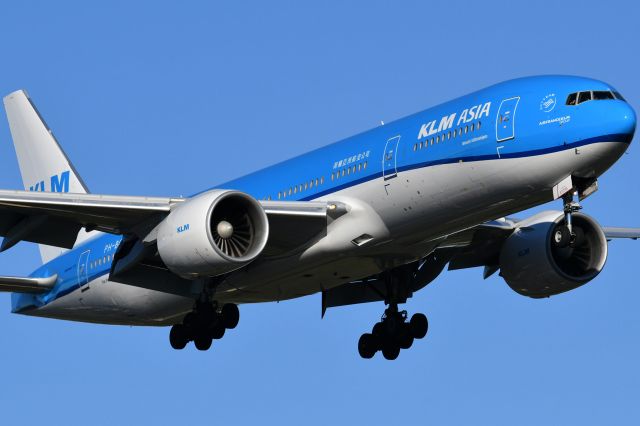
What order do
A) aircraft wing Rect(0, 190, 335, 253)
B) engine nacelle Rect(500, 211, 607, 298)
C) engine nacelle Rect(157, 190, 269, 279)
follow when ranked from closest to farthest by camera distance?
engine nacelle Rect(157, 190, 269, 279), aircraft wing Rect(0, 190, 335, 253), engine nacelle Rect(500, 211, 607, 298)

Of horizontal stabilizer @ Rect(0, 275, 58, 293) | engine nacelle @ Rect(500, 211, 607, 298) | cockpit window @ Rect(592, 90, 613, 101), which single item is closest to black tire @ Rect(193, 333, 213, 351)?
horizontal stabilizer @ Rect(0, 275, 58, 293)

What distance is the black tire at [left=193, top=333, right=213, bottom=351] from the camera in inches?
1469

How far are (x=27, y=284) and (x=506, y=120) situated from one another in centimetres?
1562

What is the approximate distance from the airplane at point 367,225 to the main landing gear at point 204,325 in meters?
0.05

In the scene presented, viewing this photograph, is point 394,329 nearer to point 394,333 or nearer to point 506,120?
point 394,333

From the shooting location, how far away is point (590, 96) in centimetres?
3097

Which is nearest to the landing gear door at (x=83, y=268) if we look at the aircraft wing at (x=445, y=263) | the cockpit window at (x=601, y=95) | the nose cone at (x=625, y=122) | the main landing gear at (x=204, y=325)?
the main landing gear at (x=204, y=325)

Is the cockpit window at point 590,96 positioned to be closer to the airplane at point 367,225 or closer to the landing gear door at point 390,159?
the airplane at point 367,225

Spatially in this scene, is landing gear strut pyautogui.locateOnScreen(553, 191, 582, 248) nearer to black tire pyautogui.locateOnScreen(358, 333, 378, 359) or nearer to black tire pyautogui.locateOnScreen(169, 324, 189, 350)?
black tire pyautogui.locateOnScreen(358, 333, 378, 359)

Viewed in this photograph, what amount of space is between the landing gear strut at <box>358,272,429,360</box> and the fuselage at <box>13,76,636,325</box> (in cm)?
304

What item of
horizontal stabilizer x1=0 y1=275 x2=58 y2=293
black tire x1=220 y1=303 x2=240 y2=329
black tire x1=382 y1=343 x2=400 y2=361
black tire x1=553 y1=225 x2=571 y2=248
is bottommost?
black tire x1=553 y1=225 x2=571 y2=248

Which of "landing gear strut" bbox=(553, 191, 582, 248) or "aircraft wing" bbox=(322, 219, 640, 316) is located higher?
"aircraft wing" bbox=(322, 219, 640, 316)

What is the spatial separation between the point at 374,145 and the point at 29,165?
15.7 m

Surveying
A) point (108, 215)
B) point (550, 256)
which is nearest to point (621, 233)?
point (550, 256)
